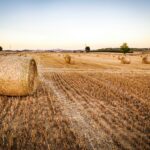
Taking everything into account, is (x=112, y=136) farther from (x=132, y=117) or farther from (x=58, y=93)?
(x=58, y=93)

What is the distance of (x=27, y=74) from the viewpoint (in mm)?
9961

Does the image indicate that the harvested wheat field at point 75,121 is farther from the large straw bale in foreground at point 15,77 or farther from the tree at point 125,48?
the tree at point 125,48

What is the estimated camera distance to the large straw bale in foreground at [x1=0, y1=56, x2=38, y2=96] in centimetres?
962

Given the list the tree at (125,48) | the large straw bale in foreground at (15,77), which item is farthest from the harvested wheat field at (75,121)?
the tree at (125,48)

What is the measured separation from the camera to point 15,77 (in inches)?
380

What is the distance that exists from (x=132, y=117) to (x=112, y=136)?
5.65 feet

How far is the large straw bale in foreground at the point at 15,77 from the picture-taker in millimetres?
9617

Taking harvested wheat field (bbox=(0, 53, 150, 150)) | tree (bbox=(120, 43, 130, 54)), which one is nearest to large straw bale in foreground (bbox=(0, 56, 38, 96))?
harvested wheat field (bbox=(0, 53, 150, 150))

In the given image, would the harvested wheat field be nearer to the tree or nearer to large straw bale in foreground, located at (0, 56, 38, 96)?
large straw bale in foreground, located at (0, 56, 38, 96)

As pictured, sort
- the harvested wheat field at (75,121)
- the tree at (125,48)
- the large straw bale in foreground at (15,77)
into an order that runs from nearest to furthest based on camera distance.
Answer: the harvested wheat field at (75,121), the large straw bale in foreground at (15,77), the tree at (125,48)

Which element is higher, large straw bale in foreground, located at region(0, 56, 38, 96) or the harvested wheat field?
large straw bale in foreground, located at region(0, 56, 38, 96)

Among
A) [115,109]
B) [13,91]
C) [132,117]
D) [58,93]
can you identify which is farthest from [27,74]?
[132,117]

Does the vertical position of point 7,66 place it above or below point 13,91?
above

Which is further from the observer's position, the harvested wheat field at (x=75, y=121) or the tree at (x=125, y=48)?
the tree at (x=125, y=48)
